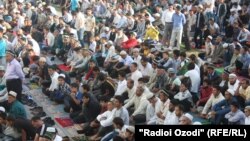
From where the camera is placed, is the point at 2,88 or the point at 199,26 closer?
the point at 2,88

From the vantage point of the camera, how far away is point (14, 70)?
10.6 meters

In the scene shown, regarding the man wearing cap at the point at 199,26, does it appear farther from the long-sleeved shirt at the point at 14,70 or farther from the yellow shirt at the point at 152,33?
the long-sleeved shirt at the point at 14,70

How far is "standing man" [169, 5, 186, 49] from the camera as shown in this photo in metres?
14.4

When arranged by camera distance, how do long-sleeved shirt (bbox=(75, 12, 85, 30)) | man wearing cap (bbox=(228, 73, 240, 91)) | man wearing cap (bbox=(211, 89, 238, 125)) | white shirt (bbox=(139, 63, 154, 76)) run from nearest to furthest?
man wearing cap (bbox=(211, 89, 238, 125)) < man wearing cap (bbox=(228, 73, 240, 91)) < white shirt (bbox=(139, 63, 154, 76)) < long-sleeved shirt (bbox=(75, 12, 85, 30))

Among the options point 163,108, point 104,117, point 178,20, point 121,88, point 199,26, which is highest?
point 178,20

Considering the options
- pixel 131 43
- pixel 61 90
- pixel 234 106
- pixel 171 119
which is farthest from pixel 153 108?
pixel 131 43

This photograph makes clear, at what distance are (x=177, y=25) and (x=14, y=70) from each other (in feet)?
18.7

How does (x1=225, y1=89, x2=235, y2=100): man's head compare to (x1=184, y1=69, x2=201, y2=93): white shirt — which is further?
(x1=184, y1=69, x2=201, y2=93): white shirt

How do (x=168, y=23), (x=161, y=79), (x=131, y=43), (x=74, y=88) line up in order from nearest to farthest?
1. (x=74, y=88)
2. (x=161, y=79)
3. (x=131, y=43)
4. (x=168, y=23)

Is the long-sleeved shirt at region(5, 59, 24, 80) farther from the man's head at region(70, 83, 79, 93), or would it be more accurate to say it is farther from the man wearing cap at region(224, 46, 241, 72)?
the man wearing cap at region(224, 46, 241, 72)

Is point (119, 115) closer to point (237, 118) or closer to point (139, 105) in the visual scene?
point (139, 105)

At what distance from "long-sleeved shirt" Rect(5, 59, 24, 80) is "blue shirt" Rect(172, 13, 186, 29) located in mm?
5524

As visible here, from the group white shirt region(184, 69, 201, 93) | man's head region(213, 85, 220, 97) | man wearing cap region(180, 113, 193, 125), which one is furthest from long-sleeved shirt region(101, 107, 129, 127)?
white shirt region(184, 69, 201, 93)

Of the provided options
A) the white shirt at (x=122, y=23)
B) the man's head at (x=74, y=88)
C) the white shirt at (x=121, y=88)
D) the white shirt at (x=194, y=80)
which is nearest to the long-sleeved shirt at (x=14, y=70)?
the man's head at (x=74, y=88)
